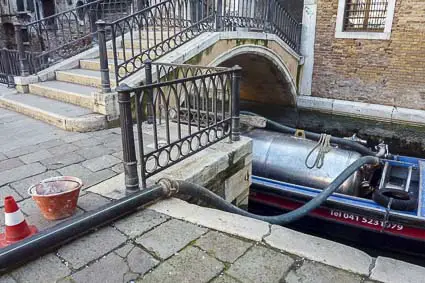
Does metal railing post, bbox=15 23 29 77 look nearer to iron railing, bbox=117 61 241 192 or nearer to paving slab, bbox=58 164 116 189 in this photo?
iron railing, bbox=117 61 241 192

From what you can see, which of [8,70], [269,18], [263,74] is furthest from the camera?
[263,74]

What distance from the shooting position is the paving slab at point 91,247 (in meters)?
1.97

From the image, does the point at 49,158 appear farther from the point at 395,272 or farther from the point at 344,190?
the point at 344,190

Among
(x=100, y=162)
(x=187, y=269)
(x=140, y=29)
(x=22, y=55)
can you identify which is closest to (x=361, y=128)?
(x=140, y=29)

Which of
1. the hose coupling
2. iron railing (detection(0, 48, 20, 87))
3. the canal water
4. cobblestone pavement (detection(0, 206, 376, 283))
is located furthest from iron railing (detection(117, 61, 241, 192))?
the canal water

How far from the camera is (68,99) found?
5.13 m

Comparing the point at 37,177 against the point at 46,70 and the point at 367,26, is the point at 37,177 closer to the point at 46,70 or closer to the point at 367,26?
the point at 46,70

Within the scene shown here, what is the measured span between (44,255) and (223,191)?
191 centimetres

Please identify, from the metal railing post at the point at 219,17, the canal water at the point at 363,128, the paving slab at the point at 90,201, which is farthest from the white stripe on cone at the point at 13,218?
the canal water at the point at 363,128

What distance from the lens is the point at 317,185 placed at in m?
5.23

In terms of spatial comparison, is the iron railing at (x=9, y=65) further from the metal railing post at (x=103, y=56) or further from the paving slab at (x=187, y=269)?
the paving slab at (x=187, y=269)

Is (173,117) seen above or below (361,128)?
above

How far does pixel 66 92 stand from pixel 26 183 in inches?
101

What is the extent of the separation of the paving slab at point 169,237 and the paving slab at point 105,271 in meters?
0.21
